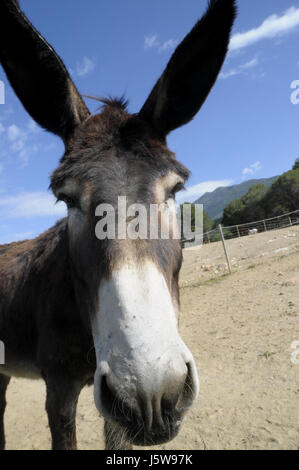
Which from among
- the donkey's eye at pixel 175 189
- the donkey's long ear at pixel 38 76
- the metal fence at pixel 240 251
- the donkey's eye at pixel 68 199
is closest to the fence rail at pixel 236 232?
the metal fence at pixel 240 251

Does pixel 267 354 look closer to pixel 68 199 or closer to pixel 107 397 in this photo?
pixel 107 397

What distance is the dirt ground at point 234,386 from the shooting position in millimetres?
3385

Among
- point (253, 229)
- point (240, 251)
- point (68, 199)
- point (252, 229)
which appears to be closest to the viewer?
point (68, 199)

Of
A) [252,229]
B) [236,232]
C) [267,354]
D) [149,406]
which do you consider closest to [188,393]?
[149,406]

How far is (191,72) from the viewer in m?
2.35

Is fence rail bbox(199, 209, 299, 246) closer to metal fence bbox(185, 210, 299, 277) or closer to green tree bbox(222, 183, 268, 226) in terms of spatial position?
metal fence bbox(185, 210, 299, 277)

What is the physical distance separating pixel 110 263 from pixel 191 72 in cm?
180

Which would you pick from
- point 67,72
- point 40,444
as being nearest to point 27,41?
point 67,72

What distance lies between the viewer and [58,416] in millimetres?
2389

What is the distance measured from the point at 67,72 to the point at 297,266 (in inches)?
403

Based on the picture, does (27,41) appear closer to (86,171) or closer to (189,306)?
(86,171)

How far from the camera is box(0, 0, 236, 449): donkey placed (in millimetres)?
1233

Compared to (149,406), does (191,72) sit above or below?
above

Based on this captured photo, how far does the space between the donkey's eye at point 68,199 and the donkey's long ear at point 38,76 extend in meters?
0.62
